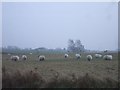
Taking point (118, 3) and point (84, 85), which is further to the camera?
point (118, 3)

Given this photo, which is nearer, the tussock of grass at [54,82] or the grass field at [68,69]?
the tussock of grass at [54,82]

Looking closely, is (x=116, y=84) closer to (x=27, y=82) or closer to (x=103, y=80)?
(x=103, y=80)

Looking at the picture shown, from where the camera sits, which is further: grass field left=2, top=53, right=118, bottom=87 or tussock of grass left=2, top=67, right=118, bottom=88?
grass field left=2, top=53, right=118, bottom=87

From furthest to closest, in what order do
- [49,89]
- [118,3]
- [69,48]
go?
[69,48]
[118,3]
[49,89]

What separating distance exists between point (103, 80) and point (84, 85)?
139cm

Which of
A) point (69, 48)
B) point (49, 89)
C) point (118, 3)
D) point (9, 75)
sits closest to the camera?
point (49, 89)

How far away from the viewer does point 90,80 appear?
15.5m

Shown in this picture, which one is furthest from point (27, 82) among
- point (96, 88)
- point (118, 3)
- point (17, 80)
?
point (118, 3)

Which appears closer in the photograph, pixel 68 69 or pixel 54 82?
pixel 54 82

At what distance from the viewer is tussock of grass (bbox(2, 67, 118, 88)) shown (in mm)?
15234

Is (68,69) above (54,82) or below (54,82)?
below

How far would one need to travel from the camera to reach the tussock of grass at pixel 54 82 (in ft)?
50.0

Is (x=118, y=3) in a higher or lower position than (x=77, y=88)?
higher

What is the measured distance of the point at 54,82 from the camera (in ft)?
50.3
